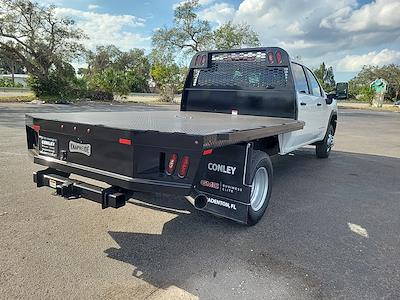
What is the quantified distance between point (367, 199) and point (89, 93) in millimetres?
29407

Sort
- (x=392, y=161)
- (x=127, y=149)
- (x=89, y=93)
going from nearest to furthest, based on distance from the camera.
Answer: (x=127, y=149) → (x=392, y=161) → (x=89, y=93)

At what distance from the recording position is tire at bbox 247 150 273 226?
3779 millimetres

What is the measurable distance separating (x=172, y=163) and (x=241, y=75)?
338cm

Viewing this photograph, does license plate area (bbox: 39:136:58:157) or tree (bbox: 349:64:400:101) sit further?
tree (bbox: 349:64:400:101)

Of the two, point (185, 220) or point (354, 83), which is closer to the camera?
point (185, 220)

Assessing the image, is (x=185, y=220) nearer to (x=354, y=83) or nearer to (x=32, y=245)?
(x=32, y=245)

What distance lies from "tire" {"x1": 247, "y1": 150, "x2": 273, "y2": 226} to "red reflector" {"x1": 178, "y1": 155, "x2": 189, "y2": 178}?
0.98 m

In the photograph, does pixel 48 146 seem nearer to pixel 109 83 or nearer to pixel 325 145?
pixel 325 145

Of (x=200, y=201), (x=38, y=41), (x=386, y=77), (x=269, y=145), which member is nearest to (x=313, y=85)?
(x=269, y=145)

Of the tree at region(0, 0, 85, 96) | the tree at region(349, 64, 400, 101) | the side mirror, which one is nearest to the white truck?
the side mirror

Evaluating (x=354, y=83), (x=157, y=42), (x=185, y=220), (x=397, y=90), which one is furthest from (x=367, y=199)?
(x=354, y=83)

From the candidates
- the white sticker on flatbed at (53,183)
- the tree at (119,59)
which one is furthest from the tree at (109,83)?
the tree at (119,59)

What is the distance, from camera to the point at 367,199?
205 inches

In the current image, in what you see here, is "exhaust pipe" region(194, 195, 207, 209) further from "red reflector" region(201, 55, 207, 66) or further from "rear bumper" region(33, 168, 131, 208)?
"red reflector" region(201, 55, 207, 66)
